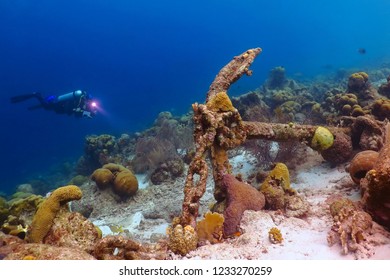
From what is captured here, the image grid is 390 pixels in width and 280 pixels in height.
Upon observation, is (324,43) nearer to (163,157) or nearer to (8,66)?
(8,66)

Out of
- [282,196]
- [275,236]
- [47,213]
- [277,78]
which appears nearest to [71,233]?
[47,213]

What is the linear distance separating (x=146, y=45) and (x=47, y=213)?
138 meters

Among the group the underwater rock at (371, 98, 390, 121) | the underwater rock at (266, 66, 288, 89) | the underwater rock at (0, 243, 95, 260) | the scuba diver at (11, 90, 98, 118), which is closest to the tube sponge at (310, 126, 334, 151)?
the underwater rock at (371, 98, 390, 121)

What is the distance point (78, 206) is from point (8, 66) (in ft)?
372

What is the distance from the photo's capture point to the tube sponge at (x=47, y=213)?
13.1ft

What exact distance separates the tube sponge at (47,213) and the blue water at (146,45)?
2020 inches

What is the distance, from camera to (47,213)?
4.09 metres

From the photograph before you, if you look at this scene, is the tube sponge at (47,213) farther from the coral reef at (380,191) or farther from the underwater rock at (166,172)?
the underwater rock at (166,172)

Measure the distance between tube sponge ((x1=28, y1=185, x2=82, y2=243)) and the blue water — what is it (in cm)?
5130

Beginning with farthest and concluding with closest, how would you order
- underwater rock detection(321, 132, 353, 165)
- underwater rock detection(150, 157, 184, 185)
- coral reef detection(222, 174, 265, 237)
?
underwater rock detection(150, 157, 184, 185) → underwater rock detection(321, 132, 353, 165) → coral reef detection(222, 174, 265, 237)

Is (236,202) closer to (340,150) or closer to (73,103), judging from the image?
(340,150)

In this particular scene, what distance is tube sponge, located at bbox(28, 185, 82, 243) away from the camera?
13.1 ft

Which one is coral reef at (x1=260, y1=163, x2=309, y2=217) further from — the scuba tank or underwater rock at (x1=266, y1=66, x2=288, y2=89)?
underwater rock at (x1=266, y1=66, x2=288, y2=89)

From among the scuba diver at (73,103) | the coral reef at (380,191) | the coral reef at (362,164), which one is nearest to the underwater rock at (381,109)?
the coral reef at (362,164)
